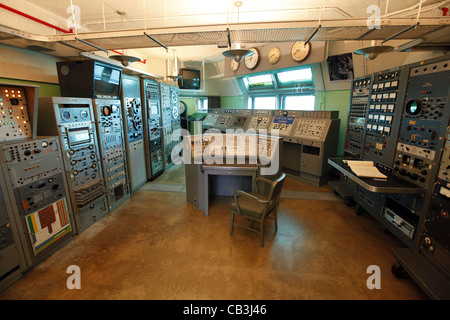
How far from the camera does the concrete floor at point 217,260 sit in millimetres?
1765

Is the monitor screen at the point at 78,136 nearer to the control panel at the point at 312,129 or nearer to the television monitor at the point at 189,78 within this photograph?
the control panel at the point at 312,129

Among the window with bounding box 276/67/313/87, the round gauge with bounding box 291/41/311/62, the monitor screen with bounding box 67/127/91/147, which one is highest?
the round gauge with bounding box 291/41/311/62

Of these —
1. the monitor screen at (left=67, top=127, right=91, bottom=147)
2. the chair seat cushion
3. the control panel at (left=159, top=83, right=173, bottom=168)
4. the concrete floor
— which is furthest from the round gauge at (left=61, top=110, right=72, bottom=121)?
the control panel at (left=159, top=83, right=173, bottom=168)

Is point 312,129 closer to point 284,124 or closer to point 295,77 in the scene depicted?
point 284,124

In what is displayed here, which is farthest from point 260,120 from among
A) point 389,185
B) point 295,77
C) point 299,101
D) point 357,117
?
point 389,185

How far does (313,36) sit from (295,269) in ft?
8.09

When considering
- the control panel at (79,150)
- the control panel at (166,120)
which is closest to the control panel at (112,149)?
the control panel at (79,150)

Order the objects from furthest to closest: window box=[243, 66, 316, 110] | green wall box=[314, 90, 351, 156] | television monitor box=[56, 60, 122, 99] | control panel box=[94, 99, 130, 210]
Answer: window box=[243, 66, 316, 110]
green wall box=[314, 90, 351, 156]
control panel box=[94, 99, 130, 210]
television monitor box=[56, 60, 122, 99]

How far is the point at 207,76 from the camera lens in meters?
7.15

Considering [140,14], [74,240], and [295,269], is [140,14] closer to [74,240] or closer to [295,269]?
[74,240]

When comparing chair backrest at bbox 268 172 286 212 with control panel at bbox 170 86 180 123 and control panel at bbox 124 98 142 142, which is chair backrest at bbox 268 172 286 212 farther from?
control panel at bbox 170 86 180 123

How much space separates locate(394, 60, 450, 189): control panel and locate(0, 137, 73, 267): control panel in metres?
3.68

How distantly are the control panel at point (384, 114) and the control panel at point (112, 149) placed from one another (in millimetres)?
3657

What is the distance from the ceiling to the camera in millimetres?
2098
